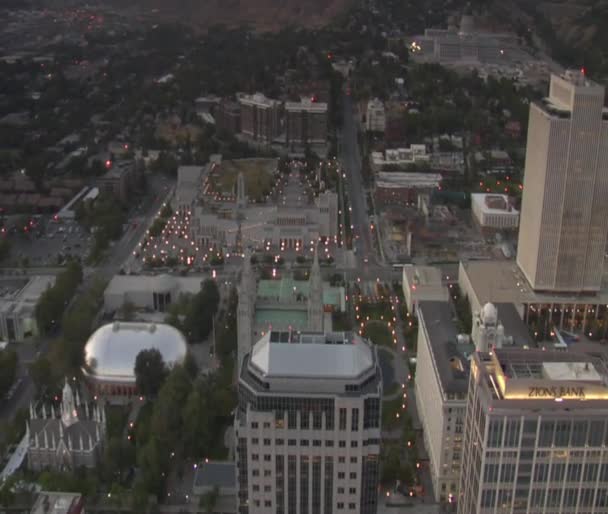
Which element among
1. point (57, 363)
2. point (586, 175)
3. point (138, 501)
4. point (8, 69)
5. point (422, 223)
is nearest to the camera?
point (138, 501)

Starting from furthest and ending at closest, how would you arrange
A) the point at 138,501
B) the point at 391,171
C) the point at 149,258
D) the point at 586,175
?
the point at 391,171 → the point at 149,258 → the point at 586,175 → the point at 138,501

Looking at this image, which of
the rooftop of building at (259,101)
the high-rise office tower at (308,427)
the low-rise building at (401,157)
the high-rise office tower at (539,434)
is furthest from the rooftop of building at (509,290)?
the rooftop of building at (259,101)

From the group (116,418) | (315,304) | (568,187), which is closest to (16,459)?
(116,418)

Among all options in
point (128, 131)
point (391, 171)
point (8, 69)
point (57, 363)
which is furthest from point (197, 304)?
point (8, 69)

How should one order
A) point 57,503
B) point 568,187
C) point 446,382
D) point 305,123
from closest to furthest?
1. point 57,503
2. point 446,382
3. point 568,187
4. point 305,123

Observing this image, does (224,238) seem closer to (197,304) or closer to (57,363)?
(197,304)

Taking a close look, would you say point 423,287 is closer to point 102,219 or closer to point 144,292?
point 144,292
